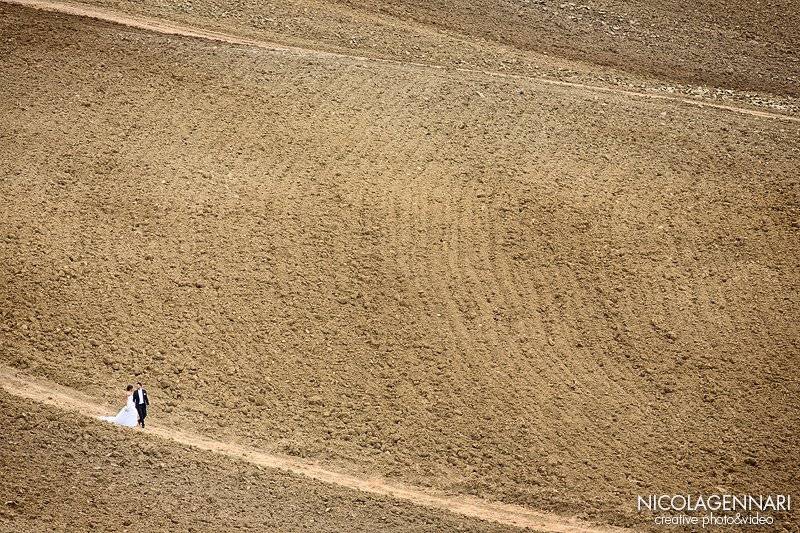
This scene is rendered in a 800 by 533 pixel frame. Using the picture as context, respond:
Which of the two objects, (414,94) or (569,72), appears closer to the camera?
(414,94)

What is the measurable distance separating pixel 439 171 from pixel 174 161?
5959 millimetres

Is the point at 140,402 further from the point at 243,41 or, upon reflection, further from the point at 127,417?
the point at 243,41

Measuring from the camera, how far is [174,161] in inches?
816

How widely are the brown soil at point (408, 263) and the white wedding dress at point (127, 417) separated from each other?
1.97ft

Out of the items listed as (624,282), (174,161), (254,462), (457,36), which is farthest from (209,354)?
(457,36)

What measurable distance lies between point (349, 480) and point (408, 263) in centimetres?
522

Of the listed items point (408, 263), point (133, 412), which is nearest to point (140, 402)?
point (133, 412)

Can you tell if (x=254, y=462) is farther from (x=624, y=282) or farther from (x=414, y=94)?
(x=414, y=94)

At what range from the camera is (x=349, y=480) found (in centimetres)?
1552

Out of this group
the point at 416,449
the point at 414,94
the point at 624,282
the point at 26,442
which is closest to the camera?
the point at 26,442

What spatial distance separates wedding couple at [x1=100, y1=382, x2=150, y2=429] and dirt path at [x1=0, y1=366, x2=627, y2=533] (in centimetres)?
26

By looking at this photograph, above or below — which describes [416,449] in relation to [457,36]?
below

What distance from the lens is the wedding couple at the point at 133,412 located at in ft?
51.5

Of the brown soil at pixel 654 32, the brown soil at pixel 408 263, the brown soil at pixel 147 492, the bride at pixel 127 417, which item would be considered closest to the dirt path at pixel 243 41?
the brown soil at pixel 408 263
